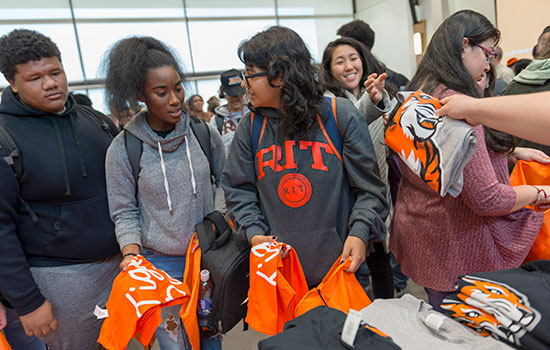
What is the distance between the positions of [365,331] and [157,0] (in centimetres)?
862

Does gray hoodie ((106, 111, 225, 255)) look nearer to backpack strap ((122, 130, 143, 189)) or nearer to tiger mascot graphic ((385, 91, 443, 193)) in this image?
backpack strap ((122, 130, 143, 189))

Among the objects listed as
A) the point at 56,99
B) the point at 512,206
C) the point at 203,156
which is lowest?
the point at 512,206

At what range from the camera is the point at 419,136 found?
1097mm

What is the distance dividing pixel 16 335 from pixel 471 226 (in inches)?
78.6

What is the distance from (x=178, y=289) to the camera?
4.25 ft

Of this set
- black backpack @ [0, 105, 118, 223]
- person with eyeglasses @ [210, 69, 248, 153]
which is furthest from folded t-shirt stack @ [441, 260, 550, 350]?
person with eyeglasses @ [210, 69, 248, 153]

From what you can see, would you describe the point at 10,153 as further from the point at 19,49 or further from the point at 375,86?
the point at 375,86

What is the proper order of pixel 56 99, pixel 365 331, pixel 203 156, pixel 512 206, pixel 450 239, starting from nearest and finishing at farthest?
pixel 365 331, pixel 512 206, pixel 450 239, pixel 56 99, pixel 203 156

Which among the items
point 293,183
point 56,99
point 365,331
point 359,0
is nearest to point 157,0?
point 359,0

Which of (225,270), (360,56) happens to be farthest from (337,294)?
(360,56)

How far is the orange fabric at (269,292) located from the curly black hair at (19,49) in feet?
3.88

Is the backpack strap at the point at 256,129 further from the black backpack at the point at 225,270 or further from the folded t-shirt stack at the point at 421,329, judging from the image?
the folded t-shirt stack at the point at 421,329

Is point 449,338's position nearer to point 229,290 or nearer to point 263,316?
point 263,316

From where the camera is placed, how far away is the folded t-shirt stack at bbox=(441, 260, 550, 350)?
0.75 meters
